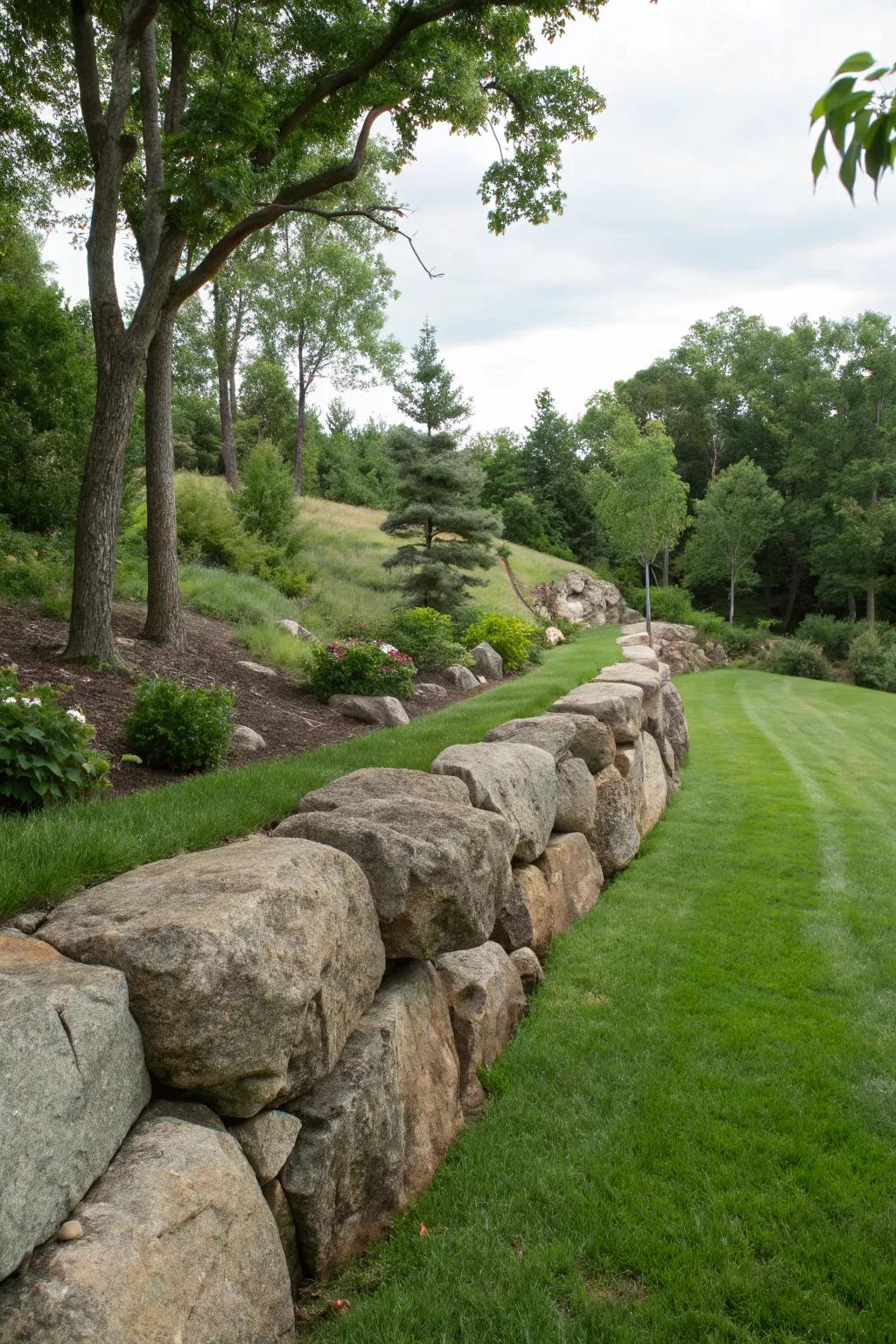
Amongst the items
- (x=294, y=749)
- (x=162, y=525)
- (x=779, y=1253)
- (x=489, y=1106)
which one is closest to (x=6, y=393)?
(x=162, y=525)

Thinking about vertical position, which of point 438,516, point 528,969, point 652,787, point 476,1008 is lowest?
point 528,969

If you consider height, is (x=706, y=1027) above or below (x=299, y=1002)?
below

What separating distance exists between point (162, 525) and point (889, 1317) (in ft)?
30.4

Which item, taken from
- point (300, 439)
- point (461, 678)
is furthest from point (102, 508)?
point (300, 439)

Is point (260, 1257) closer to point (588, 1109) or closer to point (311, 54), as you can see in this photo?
point (588, 1109)

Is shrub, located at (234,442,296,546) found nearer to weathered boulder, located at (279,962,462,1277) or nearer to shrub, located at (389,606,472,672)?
shrub, located at (389,606,472,672)

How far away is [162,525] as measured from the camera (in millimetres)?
9617

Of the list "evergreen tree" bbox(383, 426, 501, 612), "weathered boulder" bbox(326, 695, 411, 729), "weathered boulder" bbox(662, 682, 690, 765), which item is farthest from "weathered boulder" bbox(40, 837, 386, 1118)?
"evergreen tree" bbox(383, 426, 501, 612)

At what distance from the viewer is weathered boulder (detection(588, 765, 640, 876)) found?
6.29 metres

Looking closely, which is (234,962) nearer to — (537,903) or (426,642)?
(537,903)

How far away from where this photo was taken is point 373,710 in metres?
9.19

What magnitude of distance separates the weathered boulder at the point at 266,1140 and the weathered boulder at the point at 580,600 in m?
26.1

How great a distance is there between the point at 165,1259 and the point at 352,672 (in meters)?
8.35

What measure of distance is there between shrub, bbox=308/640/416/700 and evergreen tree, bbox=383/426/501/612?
9297 millimetres
